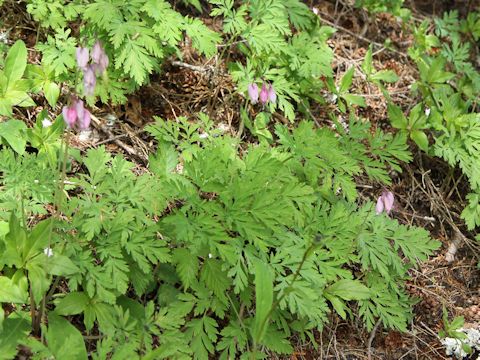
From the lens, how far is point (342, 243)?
118 inches

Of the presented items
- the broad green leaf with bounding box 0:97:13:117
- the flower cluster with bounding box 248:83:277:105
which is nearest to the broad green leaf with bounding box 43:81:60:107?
the broad green leaf with bounding box 0:97:13:117

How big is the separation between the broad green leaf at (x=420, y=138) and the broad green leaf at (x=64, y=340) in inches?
104

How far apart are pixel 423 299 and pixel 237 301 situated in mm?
1323

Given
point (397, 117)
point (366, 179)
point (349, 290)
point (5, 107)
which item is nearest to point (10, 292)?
point (5, 107)

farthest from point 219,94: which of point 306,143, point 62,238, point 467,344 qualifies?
point 467,344

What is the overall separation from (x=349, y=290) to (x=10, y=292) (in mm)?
1702

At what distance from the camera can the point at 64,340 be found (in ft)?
8.09

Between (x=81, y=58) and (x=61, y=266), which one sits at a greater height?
(x=81, y=58)

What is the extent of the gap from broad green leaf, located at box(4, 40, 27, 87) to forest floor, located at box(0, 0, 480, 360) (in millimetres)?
270

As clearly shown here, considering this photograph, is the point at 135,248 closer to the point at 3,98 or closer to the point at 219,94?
the point at 3,98

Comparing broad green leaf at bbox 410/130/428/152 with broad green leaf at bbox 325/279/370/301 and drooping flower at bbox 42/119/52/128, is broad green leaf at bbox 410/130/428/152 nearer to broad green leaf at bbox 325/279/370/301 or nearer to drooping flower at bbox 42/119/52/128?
broad green leaf at bbox 325/279/370/301

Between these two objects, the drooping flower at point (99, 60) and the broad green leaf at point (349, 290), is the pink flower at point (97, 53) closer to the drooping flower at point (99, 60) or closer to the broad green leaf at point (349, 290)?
the drooping flower at point (99, 60)

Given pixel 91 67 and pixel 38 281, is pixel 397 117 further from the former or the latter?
pixel 38 281

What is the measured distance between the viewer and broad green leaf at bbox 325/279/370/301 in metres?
3.00
